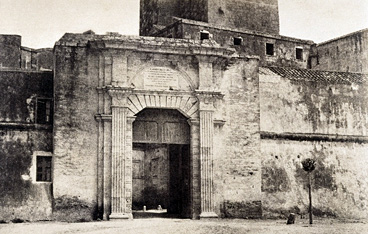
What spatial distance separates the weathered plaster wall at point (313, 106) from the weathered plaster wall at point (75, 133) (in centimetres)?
598

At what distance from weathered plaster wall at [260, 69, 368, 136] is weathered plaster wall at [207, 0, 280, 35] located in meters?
7.32

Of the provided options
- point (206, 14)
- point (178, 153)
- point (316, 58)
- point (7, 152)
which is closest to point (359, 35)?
point (316, 58)

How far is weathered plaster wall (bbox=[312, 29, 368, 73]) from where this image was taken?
28234mm

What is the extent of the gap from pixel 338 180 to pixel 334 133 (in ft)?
5.50

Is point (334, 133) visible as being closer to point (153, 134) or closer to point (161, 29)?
point (153, 134)

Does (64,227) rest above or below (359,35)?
below

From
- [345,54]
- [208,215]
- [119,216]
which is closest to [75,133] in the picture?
[119,216]

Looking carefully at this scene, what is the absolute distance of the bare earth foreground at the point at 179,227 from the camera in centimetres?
1470

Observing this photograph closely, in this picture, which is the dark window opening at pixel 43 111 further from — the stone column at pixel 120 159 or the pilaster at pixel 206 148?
the pilaster at pixel 206 148

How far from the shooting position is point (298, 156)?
2042cm

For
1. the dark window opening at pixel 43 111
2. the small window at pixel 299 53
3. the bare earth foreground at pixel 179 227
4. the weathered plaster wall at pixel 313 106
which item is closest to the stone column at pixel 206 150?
the bare earth foreground at pixel 179 227


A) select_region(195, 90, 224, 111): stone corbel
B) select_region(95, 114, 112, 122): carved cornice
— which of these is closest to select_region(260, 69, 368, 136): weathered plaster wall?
select_region(195, 90, 224, 111): stone corbel

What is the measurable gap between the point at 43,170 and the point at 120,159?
2.30m

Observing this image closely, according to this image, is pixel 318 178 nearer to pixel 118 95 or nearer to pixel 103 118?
pixel 118 95
